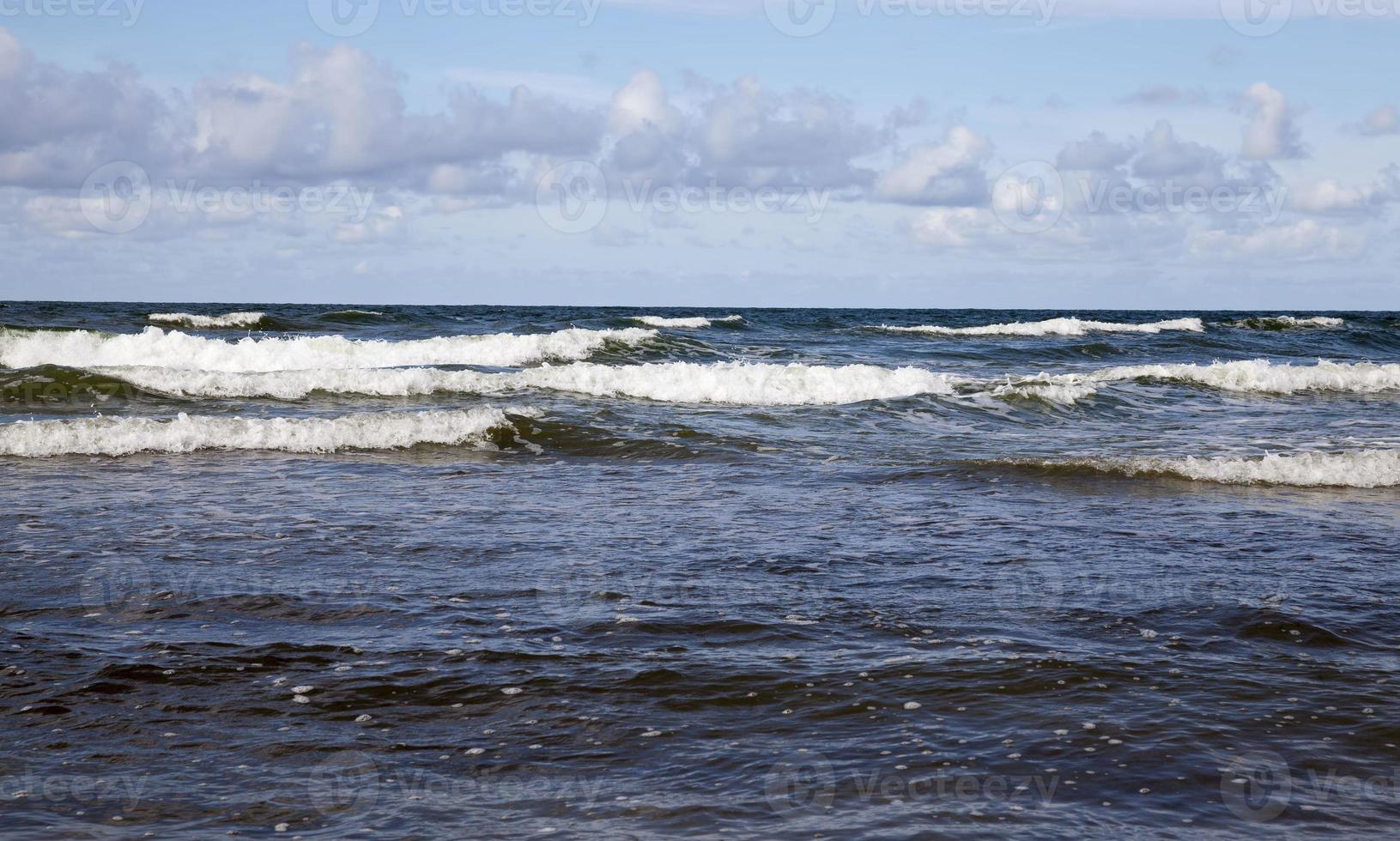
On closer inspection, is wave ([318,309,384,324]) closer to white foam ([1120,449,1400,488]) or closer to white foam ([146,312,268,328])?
white foam ([146,312,268,328])

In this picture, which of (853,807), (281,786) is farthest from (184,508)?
(853,807)

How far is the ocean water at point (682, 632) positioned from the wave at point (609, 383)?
15.5ft

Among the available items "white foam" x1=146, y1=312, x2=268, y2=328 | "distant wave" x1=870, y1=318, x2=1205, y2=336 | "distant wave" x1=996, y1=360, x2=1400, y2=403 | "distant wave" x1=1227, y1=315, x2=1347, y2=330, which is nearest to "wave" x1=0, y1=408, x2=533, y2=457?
"distant wave" x1=996, y1=360, x2=1400, y2=403

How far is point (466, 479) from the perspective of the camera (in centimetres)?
1002

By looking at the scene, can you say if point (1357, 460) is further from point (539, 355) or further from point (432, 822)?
point (539, 355)

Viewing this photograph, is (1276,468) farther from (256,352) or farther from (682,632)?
(256,352)

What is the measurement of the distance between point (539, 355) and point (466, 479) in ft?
52.4

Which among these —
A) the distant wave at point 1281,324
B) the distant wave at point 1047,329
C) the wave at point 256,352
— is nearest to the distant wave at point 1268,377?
the wave at point 256,352

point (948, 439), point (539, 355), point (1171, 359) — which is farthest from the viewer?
point (1171, 359)

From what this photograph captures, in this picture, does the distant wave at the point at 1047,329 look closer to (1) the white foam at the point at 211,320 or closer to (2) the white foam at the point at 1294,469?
(1) the white foam at the point at 211,320

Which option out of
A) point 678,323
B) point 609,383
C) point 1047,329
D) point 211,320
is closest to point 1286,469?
point 609,383

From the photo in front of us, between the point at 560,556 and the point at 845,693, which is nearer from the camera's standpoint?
the point at 845,693

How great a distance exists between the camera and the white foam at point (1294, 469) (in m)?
10.2

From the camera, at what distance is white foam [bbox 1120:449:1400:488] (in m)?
10.2
